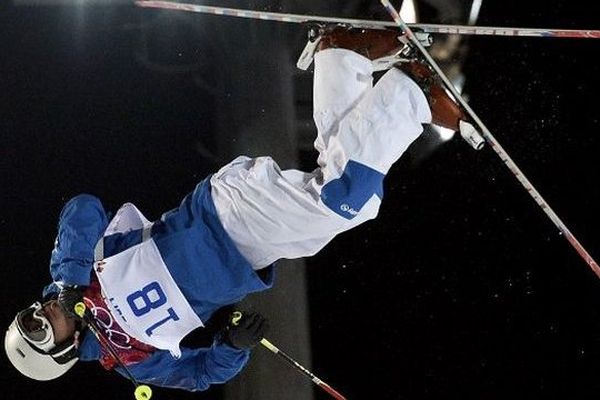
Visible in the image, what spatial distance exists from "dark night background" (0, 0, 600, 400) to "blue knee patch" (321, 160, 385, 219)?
2.85 ft

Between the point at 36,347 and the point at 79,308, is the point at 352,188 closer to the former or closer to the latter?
the point at 79,308

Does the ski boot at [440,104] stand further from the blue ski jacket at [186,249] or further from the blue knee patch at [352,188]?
the blue ski jacket at [186,249]

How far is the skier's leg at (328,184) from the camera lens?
4.87 ft

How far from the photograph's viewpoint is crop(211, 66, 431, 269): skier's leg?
1.48 metres

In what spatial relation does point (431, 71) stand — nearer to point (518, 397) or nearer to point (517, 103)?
point (517, 103)

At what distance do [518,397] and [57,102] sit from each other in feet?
5.25

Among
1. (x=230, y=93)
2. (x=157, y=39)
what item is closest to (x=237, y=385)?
(x=230, y=93)

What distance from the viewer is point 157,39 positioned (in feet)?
8.43

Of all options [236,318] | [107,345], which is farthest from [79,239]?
[236,318]

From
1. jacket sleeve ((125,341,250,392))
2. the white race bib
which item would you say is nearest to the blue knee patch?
the white race bib

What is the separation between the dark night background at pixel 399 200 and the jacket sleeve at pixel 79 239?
87 cm

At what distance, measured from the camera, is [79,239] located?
1.60 m

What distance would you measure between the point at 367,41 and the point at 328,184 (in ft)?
0.98

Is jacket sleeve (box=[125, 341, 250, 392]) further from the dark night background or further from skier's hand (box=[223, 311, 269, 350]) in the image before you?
the dark night background
